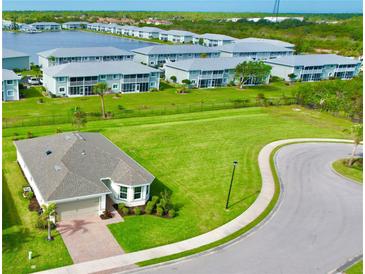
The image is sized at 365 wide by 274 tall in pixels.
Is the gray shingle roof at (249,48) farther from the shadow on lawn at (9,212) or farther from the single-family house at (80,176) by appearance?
the shadow on lawn at (9,212)

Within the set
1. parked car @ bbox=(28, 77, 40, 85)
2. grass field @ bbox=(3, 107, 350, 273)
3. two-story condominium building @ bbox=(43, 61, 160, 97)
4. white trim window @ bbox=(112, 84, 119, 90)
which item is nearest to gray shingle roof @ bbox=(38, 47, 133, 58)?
parked car @ bbox=(28, 77, 40, 85)

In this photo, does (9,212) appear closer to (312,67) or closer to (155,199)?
(155,199)

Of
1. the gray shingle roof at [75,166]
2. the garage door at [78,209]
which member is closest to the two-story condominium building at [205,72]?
the gray shingle roof at [75,166]

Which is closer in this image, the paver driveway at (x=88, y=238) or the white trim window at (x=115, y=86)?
the paver driveway at (x=88, y=238)

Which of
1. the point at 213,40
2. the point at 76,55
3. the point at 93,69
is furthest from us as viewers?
the point at 213,40

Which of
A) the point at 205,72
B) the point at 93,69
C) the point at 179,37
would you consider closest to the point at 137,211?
the point at 93,69

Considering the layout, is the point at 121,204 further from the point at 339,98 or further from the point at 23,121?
the point at 339,98
